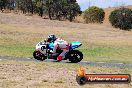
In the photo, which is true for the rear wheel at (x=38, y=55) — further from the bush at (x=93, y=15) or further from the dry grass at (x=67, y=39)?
the bush at (x=93, y=15)

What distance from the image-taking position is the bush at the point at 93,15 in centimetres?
14569

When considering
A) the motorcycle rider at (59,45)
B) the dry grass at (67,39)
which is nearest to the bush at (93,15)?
the dry grass at (67,39)

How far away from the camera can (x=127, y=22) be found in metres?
121

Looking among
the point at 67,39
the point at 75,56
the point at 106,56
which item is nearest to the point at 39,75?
the point at 75,56

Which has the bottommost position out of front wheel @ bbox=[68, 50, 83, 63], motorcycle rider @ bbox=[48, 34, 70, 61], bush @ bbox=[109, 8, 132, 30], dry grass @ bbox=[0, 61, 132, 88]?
bush @ bbox=[109, 8, 132, 30]

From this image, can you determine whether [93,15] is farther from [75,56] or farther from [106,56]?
[75,56]

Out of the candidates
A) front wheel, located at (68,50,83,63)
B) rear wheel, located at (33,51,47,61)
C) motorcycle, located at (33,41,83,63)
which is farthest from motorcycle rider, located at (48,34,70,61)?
rear wheel, located at (33,51,47,61)

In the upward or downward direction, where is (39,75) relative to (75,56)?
downward

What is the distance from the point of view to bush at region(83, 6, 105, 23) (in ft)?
478

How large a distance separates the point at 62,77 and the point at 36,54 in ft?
26.0

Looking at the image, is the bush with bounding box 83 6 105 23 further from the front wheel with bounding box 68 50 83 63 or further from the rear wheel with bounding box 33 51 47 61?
the rear wheel with bounding box 33 51 47 61

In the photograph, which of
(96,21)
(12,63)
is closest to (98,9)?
(96,21)

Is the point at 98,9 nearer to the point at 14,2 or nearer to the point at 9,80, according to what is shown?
the point at 14,2

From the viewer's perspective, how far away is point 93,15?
150 m
